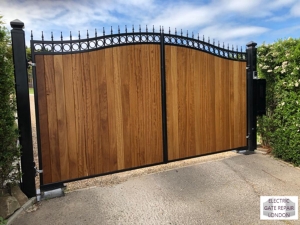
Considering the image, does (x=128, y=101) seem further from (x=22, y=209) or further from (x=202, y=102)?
(x=22, y=209)

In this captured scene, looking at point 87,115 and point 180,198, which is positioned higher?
point 87,115

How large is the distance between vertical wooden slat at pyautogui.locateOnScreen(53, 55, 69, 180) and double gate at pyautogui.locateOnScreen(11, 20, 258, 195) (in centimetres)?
1

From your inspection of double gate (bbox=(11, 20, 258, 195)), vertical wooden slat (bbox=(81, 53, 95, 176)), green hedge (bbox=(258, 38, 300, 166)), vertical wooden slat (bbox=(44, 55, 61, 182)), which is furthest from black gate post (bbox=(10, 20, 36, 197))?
green hedge (bbox=(258, 38, 300, 166))

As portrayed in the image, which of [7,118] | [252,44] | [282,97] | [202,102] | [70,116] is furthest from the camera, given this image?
[252,44]

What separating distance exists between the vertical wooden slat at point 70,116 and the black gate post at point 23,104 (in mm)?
439

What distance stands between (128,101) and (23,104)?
1320 millimetres

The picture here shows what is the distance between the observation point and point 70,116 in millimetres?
2770

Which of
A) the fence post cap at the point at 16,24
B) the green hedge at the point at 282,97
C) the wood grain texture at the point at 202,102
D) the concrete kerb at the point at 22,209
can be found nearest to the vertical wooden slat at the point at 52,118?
the concrete kerb at the point at 22,209

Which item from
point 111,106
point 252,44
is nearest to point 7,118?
point 111,106

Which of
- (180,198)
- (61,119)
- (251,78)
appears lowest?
(180,198)

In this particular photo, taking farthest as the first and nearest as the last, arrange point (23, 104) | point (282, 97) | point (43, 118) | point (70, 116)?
point (282, 97), point (70, 116), point (43, 118), point (23, 104)

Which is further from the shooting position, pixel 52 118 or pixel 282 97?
pixel 282 97

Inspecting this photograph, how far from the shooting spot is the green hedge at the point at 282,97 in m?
3.51

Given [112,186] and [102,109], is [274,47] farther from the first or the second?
[112,186]
